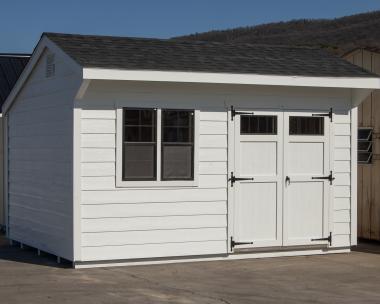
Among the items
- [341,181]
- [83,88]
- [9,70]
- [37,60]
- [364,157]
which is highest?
[9,70]

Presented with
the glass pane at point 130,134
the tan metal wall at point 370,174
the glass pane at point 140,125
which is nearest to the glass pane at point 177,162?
the glass pane at point 140,125

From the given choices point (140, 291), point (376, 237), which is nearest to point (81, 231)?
point (140, 291)

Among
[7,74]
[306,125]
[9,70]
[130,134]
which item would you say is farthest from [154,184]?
[9,70]

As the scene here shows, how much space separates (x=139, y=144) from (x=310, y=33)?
50844mm

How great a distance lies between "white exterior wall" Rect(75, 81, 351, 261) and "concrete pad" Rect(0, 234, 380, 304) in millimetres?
340

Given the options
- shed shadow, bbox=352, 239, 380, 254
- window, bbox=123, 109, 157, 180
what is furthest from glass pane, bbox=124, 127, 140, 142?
shed shadow, bbox=352, 239, 380, 254

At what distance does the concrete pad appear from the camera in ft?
28.9

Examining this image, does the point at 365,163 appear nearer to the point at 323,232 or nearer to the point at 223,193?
the point at 323,232

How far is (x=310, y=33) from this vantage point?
60.2 m

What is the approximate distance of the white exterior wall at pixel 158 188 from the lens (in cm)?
1070

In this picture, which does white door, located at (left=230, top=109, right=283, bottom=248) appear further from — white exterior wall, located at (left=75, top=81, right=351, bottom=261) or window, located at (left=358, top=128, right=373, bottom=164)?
window, located at (left=358, top=128, right=373, bottom=164)

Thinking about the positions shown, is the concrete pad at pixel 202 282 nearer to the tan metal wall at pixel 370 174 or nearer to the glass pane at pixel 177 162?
the glass pane at pixel 177 162

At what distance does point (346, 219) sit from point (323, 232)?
0.46 m

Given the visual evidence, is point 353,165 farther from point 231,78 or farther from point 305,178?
point 231,78
